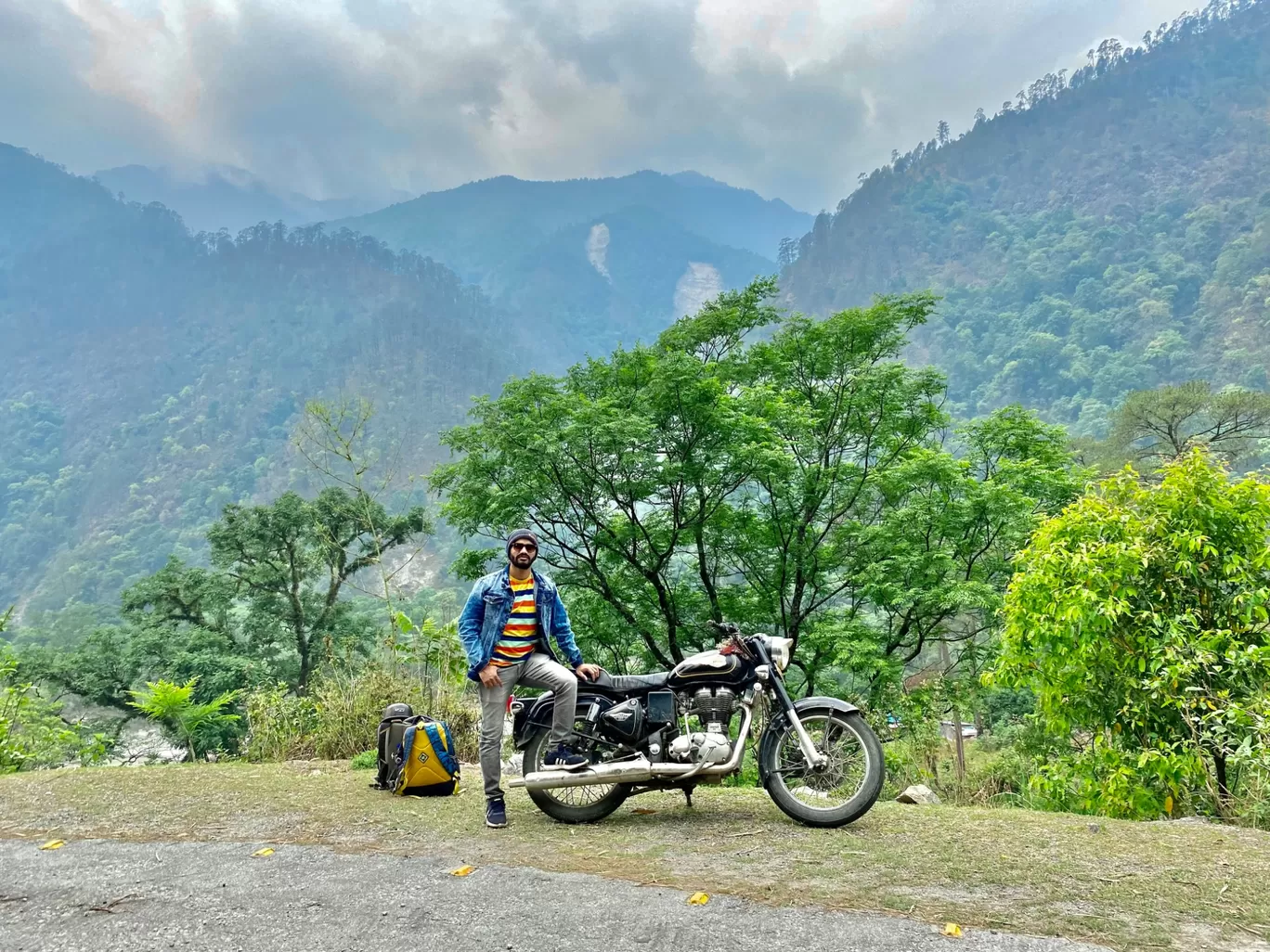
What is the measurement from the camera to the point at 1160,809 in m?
→ 5.04

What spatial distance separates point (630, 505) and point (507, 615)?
31.6 ft

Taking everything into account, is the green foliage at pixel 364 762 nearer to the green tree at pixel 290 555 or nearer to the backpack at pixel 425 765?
the backpack at pixel 425 765

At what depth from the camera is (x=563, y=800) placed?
14.6 feet

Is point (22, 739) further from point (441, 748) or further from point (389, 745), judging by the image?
point (441, 748)

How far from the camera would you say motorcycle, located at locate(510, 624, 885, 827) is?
4086 mm

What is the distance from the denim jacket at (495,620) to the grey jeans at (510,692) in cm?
12

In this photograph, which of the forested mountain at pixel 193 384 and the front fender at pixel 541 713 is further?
the forested mountain at pixel 193 384

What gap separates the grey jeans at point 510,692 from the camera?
4352 millimetres

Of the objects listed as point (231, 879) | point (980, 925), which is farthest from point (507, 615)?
point (980, 925)

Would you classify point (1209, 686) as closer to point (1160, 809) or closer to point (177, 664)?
point (1160, 809)

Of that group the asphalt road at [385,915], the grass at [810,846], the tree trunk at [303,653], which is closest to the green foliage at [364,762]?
the grass at [810,846]

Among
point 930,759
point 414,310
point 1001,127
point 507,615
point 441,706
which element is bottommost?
point 930,759

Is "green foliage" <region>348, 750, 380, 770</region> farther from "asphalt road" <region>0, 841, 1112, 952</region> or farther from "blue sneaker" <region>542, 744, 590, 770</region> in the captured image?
"asphalt road" <region>0, 841, 1112, 952</region>

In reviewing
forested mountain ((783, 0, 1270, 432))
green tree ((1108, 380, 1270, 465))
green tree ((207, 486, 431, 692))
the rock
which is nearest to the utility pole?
the rock
